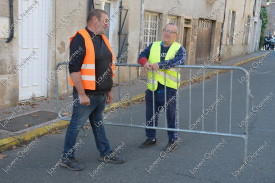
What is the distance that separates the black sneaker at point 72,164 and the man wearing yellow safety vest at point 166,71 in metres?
1.25

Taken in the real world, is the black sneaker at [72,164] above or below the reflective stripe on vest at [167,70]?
below

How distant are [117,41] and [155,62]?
20.1 ft

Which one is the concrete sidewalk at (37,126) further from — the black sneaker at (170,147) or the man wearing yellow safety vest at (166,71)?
the black sneaker at (170,147)

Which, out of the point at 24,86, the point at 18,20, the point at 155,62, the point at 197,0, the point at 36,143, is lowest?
the point at 36,143

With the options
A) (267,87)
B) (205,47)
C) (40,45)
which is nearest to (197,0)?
(205,47)

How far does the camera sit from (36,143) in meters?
5.22

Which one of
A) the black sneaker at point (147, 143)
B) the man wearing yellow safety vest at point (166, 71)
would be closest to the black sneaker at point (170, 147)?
the man wearing yellow safety vest at point (166, 71)

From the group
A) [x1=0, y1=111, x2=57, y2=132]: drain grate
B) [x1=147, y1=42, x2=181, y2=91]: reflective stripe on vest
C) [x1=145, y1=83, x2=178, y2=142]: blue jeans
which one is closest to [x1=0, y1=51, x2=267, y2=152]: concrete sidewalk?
[x1=0, y1=111, x2=57, y2=132]: drain grate

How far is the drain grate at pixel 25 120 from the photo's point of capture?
5.75 metres

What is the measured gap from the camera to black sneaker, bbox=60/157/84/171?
422 centimetres

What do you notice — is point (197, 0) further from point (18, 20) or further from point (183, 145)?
point (183, 145)

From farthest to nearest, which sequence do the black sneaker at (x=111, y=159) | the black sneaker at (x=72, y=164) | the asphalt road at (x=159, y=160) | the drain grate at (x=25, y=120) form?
the drain grate at (x=25, y=120) → the black sneaker at (x=111, y=159) → the black sneaker at (x=72, y=164) → the asphalt road at (x=159, y=160)

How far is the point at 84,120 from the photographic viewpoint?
421 cm

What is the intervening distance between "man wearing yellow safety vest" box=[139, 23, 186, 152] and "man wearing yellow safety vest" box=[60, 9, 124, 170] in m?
0.86
